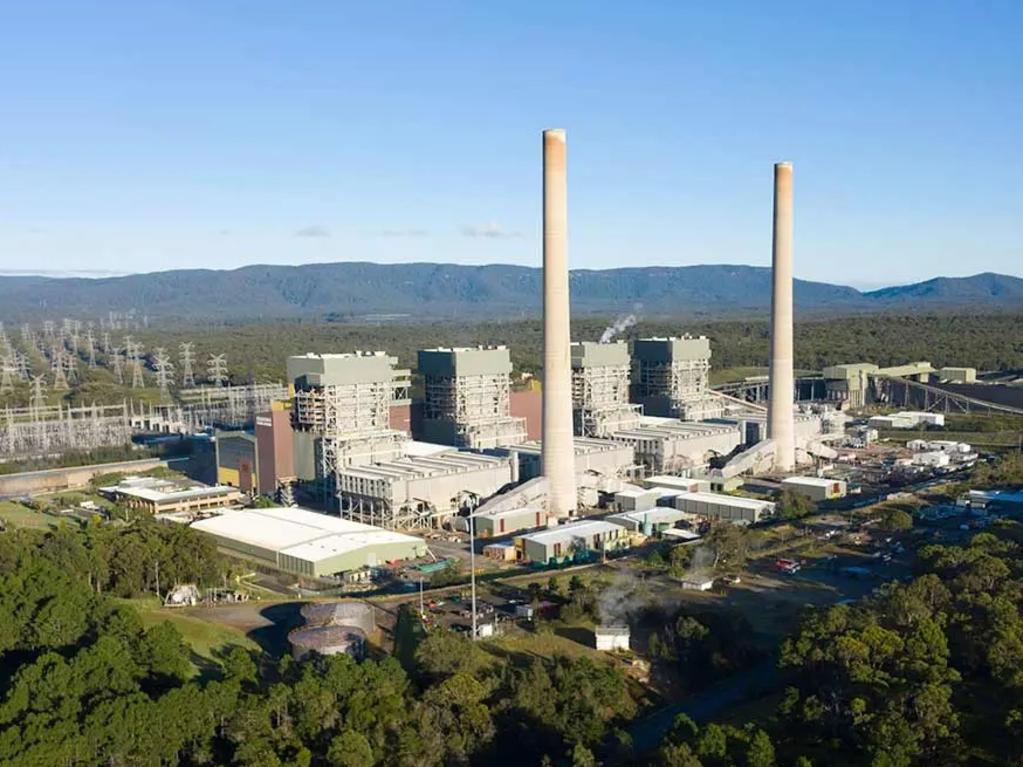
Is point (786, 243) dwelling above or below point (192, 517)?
above

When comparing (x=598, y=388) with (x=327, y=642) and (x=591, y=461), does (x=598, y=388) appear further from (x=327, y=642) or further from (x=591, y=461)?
(x=327, y=642)

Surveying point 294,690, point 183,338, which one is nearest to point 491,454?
point 294,690

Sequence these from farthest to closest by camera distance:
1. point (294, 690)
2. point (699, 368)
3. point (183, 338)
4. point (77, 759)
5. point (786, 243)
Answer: point (183, 338) → point (699, 368) → point (786, 243) → point (294, 690) → point (77, 759)

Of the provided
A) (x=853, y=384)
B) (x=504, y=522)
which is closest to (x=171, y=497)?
(x=504, y=522)

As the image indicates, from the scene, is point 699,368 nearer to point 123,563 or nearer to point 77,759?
point 123,563

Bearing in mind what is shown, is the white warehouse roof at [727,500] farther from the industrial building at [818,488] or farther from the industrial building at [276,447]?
the industrial building at [276,447]

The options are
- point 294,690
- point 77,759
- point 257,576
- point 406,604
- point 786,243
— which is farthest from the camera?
point 786,243

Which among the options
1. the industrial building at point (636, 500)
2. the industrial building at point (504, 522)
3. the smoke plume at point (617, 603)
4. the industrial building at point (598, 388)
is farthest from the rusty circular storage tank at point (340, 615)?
the industrial building at point (598, 388)
